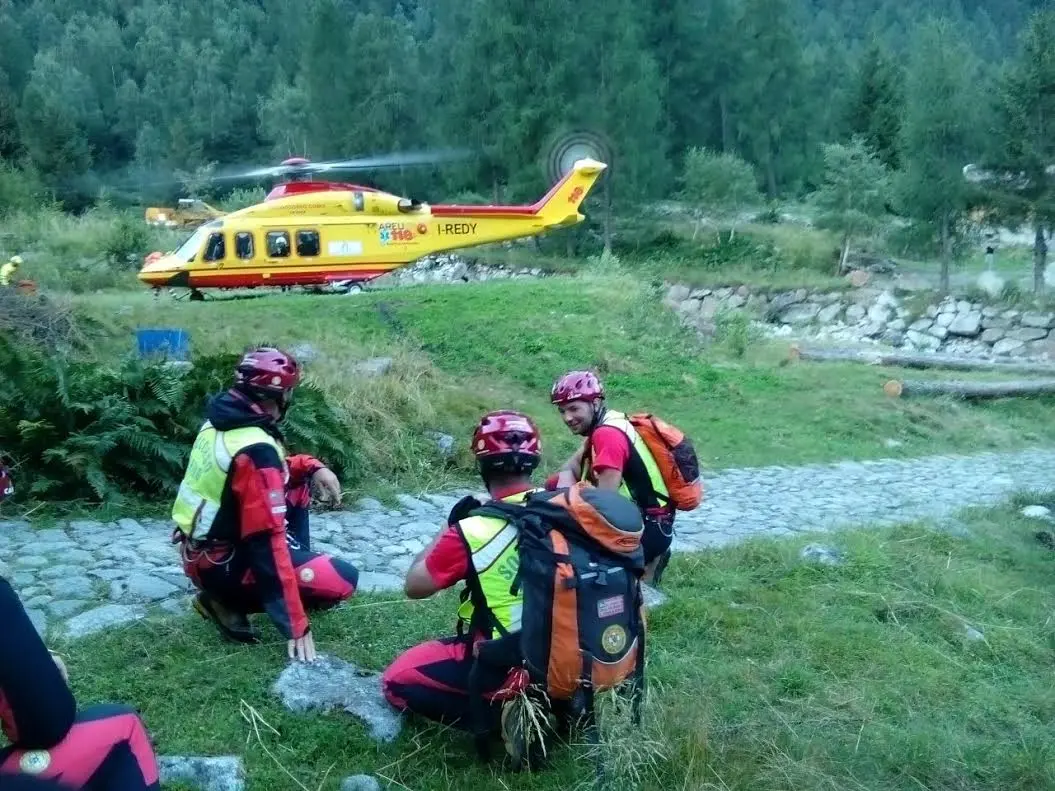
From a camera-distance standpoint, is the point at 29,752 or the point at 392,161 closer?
the point at 29,752

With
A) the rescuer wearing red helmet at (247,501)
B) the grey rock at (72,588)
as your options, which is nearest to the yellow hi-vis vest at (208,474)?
the rescuer wearing red helmet at (247,501)

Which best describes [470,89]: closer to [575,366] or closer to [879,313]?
[879,313]

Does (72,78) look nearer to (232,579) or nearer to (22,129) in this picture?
(22,129)

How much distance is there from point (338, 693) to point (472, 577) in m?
1.11

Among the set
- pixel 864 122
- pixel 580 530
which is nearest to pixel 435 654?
pixel 580 530

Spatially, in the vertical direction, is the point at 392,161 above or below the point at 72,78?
below

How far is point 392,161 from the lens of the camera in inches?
707

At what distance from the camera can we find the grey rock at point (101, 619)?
5117mm

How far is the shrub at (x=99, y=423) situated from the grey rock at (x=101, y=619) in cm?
207

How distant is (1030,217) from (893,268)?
600 cm

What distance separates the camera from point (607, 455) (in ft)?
17.7

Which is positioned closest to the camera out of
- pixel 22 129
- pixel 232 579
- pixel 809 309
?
pixel 232 579

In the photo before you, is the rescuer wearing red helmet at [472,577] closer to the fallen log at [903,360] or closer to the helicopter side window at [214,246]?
the helicopter side window at [214,246]

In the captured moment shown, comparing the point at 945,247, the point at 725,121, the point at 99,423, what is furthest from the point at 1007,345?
the point at 99,423
